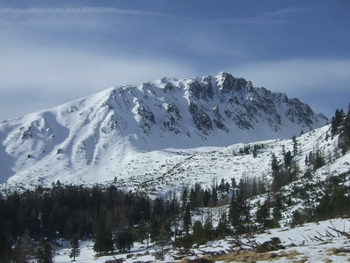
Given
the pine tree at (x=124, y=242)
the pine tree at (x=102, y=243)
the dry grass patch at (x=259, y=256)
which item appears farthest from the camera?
the pine tree at (x=124, y=242)

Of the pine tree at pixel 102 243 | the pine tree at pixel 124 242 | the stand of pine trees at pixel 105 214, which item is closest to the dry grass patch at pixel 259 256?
the pine tree at pixel 124 242

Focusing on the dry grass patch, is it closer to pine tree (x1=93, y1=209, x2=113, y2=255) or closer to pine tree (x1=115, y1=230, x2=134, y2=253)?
pine tree (x1=115, y1=230, x2=134, y2=253)

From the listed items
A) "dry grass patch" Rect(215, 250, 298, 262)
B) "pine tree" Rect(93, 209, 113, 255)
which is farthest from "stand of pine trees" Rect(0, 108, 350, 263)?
"dry grass patch" Rect(215, 250, 298, 262)

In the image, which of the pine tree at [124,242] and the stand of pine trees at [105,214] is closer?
the pine tree at [124,242]

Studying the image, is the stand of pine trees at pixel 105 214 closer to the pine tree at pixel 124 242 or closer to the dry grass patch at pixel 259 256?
the pine tree at pixel 124 242

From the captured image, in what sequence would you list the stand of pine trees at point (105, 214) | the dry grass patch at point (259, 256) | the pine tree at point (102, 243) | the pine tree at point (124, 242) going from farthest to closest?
1. the stand of pine trees at point (105, 214)
2. the pine tree at point (124, 242)
3. the pine tree at point (102, 243)
4. the dry grass patch at point (259, 256)

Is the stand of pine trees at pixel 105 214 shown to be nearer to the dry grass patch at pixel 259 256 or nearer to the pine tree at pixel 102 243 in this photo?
the pine tree at pixel 102 243

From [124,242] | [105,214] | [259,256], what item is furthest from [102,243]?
[259,256]

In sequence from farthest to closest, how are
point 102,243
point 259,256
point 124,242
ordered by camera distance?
point 124,242 < point 102,243 < point 259,256

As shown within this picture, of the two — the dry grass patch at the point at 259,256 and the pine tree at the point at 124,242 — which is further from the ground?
the dry grass patch at the point at 259,256

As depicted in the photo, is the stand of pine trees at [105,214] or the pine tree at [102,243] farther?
the stand of pine trees at [105,214]

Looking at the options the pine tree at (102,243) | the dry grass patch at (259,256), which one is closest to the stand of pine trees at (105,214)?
the pine tree at (102,243)

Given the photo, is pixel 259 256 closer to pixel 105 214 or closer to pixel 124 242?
pixel 124 242

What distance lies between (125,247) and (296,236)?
66.6 metres
